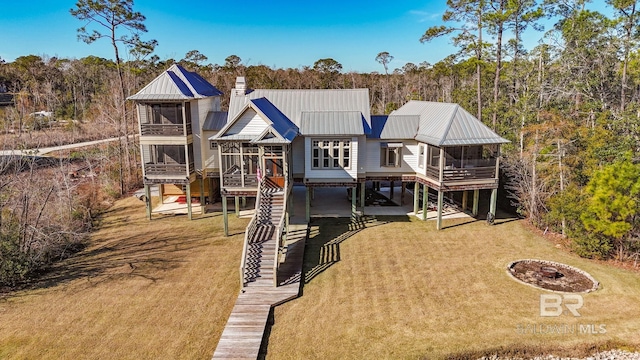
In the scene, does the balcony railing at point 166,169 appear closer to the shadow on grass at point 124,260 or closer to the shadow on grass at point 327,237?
the shadow on grass at point 124,260

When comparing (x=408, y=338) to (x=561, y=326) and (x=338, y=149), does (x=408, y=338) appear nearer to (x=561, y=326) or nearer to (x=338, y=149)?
(x=561, y=326)

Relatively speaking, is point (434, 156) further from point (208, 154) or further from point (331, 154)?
point (208, 154)

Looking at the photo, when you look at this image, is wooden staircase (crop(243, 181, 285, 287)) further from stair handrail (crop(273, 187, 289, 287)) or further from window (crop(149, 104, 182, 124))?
window (crop(149, 104, 182, 124))

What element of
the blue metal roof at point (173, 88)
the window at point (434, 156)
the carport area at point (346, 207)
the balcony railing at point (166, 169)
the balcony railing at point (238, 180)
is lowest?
the carport area at point (346, 207)

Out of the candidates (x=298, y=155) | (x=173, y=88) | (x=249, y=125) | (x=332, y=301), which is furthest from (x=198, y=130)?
(x=332, y=301)

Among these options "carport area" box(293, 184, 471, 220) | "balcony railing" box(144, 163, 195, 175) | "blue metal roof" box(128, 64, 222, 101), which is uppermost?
"blue metal roof" box(128, 64, 222, 101)
